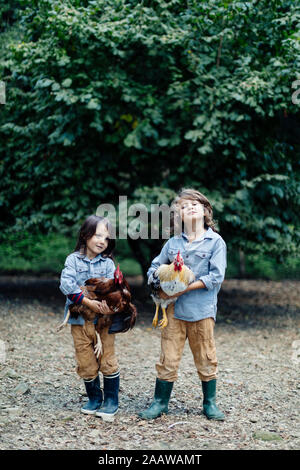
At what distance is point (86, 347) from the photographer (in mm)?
3363

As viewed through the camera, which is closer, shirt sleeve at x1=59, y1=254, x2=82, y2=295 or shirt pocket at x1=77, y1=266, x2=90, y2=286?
shirt sleeve at x1=59, y1=254, x2=82, y2=295

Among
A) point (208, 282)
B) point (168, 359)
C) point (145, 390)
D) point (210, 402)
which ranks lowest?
point (145, 390)

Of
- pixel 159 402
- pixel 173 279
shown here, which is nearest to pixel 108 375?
pixel 159 402

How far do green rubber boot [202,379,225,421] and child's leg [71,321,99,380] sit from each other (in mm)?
789

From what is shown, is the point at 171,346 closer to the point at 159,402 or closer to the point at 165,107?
the point at 159,402

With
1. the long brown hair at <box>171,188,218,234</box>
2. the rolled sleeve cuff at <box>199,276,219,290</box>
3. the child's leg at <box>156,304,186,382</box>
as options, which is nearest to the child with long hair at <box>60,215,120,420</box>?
the child's leg at <box>156,304,186,382</box>

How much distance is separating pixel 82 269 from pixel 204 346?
98cm

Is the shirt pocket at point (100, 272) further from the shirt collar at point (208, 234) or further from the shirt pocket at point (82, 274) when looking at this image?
the shirt collar at point (208, 234)

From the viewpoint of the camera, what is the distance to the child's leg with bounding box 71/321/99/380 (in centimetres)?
336

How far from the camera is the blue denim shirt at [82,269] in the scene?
3.34 m

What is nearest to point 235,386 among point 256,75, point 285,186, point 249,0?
point 285,186

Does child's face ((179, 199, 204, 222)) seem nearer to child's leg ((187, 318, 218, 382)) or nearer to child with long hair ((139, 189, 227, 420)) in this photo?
child with long hair ((139, 189, 227, 420))

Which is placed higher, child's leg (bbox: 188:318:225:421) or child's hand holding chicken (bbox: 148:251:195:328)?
child's hand holding chicken (bbox: 148:251:195:328)
